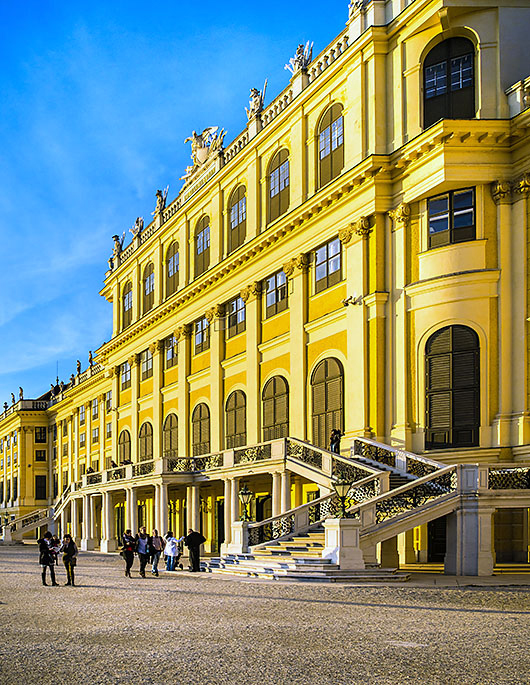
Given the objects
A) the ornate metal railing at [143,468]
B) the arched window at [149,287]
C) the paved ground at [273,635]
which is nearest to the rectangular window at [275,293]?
the ornate metal railing at [143,468]

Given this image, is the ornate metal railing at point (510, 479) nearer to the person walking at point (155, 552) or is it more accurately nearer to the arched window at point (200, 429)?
the person walking at point (155, 552)

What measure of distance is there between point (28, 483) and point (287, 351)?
62499 millimetres

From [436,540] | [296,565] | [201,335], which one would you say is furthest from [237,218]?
[296,565]

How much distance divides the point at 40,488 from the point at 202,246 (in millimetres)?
53419

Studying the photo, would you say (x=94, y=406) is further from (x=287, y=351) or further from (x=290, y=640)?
(x=290, y=640)

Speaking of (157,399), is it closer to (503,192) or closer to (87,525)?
(87,525)

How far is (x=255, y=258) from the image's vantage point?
130 ft

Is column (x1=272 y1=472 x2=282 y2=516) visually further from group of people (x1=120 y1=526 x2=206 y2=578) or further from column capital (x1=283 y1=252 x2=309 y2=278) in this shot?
column capital (x1=283 y1=252 x2=309 y2=278)

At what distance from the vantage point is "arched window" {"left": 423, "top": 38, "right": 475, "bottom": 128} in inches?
1130

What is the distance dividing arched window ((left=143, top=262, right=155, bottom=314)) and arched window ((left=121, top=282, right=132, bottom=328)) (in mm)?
3374

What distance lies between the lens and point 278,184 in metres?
38.2

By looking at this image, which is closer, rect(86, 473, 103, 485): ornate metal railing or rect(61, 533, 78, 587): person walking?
rect(61, 533, 78, 587): person walking

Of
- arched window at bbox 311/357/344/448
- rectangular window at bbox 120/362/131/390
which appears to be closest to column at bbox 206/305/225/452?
arched window at bbox 311/357/344/448

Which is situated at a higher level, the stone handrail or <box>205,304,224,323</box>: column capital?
<box>205,304,224,323</box>: column capital
